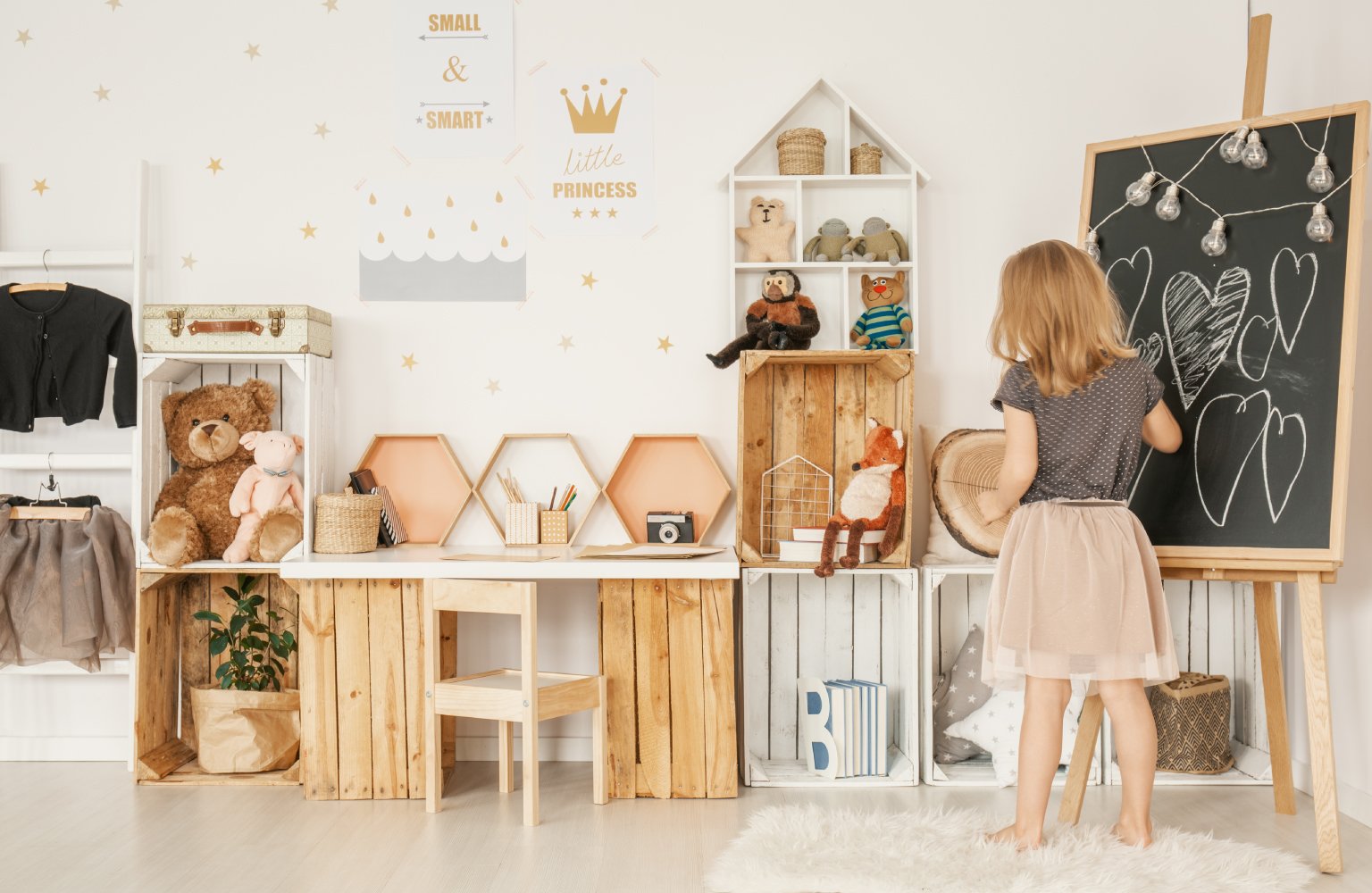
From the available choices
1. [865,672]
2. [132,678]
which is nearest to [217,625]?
[132,678]

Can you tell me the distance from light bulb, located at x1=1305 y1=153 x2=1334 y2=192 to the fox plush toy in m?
1.08

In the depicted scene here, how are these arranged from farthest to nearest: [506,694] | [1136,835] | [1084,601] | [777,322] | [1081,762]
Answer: [777,322], [506,694], [1081,762], [1136,835], [1084,601]

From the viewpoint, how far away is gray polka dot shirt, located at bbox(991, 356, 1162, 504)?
2053mm

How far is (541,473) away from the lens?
3027 millimetres

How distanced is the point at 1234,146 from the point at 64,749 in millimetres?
3481

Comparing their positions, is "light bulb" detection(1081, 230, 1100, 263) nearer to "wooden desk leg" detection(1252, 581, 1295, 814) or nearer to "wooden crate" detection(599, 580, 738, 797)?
"wooden desk leg" detection(1252, 581, 1295, 814)

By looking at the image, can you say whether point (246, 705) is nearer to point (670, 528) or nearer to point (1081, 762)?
point (670, 528)

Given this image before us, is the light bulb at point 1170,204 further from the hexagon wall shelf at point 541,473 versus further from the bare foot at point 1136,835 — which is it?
the hexagon wall shelf at point 541,473

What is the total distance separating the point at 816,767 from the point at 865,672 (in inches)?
14.1

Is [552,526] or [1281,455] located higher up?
[1281,455]

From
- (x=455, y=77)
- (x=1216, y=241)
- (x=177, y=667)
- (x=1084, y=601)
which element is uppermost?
(x=455, y=77)

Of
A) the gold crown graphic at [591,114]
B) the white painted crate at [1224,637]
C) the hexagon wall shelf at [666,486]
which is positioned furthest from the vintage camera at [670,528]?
the white painted crate at [1224,637]

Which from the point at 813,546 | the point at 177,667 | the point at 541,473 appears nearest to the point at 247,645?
the point at 177,667

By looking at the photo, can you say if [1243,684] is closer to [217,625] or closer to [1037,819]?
[1037,819]
